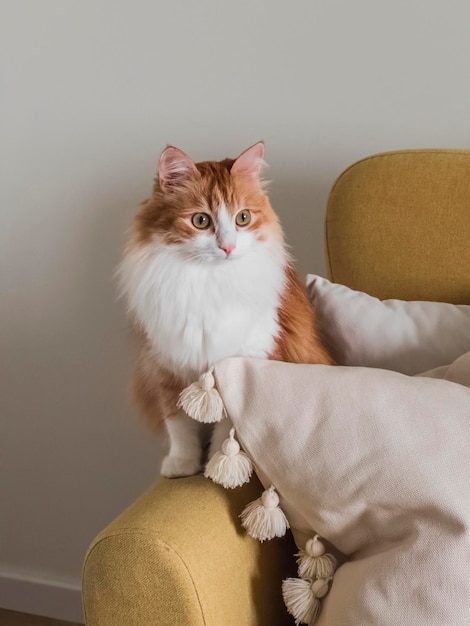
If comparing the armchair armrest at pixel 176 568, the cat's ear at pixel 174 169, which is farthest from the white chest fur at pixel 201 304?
the armchair armrest at pixel 176 568

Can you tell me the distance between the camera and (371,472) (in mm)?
961

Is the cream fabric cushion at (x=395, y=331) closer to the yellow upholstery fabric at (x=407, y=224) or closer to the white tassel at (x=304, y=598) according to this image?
the yellow upholstery fabric at (x=407, y=224)

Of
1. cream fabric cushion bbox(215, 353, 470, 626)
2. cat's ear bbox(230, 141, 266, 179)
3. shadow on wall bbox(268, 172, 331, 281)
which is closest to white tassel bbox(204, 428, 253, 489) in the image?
cream fabric cushion bbox(215, 353, 470, 626)

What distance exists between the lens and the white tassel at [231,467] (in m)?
1.03

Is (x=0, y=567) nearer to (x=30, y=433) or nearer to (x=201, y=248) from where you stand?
(x=30, y=433)

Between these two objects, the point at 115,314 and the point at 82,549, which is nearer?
the point at 115,314

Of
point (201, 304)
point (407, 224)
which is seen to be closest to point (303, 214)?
point (407, 224)

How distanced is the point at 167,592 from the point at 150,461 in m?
0.95

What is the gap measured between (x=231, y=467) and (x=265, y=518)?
0.27 ft

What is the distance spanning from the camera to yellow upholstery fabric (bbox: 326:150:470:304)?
50.3 inches

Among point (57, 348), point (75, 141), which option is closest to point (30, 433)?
point (57, 348)

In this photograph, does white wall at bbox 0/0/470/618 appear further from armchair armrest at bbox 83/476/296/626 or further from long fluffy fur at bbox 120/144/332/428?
Answer: armchair armrest at bbox 83/476/296/626

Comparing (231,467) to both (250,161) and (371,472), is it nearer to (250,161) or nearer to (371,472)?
(371,472)

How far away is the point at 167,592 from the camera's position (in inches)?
34.8
